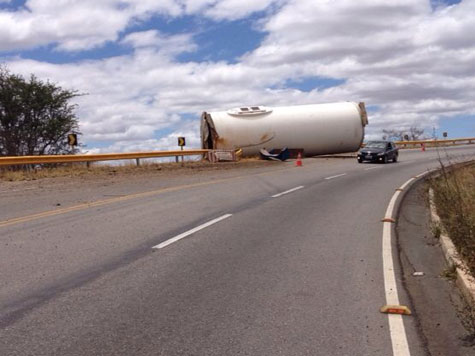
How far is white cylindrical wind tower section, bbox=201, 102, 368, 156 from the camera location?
3603 cm

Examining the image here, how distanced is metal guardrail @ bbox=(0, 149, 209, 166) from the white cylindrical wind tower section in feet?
7.71

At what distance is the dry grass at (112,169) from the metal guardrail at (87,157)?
53 cm

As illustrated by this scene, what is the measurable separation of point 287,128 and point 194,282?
98.8 feet

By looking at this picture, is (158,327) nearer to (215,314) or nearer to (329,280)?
(215,314)

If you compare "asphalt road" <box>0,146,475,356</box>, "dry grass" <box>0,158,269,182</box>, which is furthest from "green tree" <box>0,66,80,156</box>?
"asphalt road" <box>0,146,475,356</box>

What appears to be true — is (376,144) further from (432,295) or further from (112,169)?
(432,295)

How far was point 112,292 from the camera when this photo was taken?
6.66m

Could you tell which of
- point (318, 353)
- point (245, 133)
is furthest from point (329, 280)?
point (245, 133)

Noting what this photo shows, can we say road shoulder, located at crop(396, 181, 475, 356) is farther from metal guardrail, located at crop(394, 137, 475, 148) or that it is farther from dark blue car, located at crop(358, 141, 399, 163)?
metal guardrail, located at crop(394, 137, 475, 148)

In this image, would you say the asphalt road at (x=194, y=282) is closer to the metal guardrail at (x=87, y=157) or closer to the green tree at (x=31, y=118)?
the metal guardrail at (x=87, y=157)

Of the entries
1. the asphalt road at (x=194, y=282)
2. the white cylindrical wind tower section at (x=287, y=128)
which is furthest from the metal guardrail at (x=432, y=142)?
the asphalt road at (x=194, y=282)

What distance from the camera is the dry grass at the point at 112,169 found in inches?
955

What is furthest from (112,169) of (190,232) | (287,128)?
(190,232)

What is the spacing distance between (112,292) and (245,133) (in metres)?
29.8
